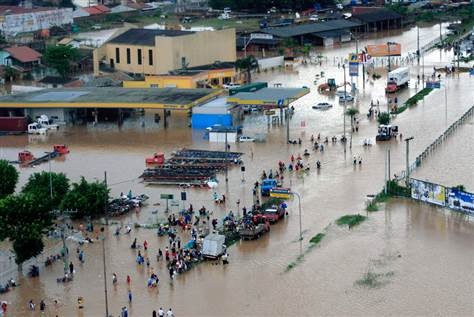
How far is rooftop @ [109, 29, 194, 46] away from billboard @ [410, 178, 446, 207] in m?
21.0

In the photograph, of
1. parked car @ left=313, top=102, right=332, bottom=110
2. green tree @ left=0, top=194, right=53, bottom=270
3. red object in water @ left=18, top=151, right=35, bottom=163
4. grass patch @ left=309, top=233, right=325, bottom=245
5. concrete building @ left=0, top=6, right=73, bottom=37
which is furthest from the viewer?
concrete building @ left=0, top=6, right=73, bottom=37

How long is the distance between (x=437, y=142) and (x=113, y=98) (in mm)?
10627

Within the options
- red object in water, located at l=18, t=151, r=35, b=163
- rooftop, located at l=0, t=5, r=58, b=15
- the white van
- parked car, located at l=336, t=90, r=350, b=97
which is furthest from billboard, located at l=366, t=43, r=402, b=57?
the white van

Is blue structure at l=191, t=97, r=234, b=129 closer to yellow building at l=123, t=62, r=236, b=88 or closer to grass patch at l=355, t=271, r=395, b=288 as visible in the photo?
yellow building at l=123, t=62, r=236, b=88

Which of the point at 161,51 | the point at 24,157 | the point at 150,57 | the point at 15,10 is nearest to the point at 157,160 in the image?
the point at 24,157

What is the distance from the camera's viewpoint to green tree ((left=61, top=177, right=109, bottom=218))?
22.9 m

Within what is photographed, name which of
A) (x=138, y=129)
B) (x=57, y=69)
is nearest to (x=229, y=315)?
(x=138, y=129)

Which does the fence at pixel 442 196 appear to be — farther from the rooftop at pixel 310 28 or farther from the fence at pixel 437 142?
the rooftop at pixel 310 28

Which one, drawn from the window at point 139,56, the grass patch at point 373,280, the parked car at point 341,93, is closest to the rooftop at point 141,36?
the window at point 139,56

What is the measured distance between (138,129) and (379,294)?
1631 centimetres

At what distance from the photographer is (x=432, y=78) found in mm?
39469

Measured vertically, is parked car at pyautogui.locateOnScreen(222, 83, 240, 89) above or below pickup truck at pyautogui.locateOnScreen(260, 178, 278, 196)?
above

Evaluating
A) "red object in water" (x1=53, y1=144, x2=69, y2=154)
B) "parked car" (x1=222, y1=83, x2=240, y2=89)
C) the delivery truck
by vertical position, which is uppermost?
the delivery truck

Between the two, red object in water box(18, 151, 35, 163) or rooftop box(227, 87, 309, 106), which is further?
rooftop box(227, 87, 309, 106)
